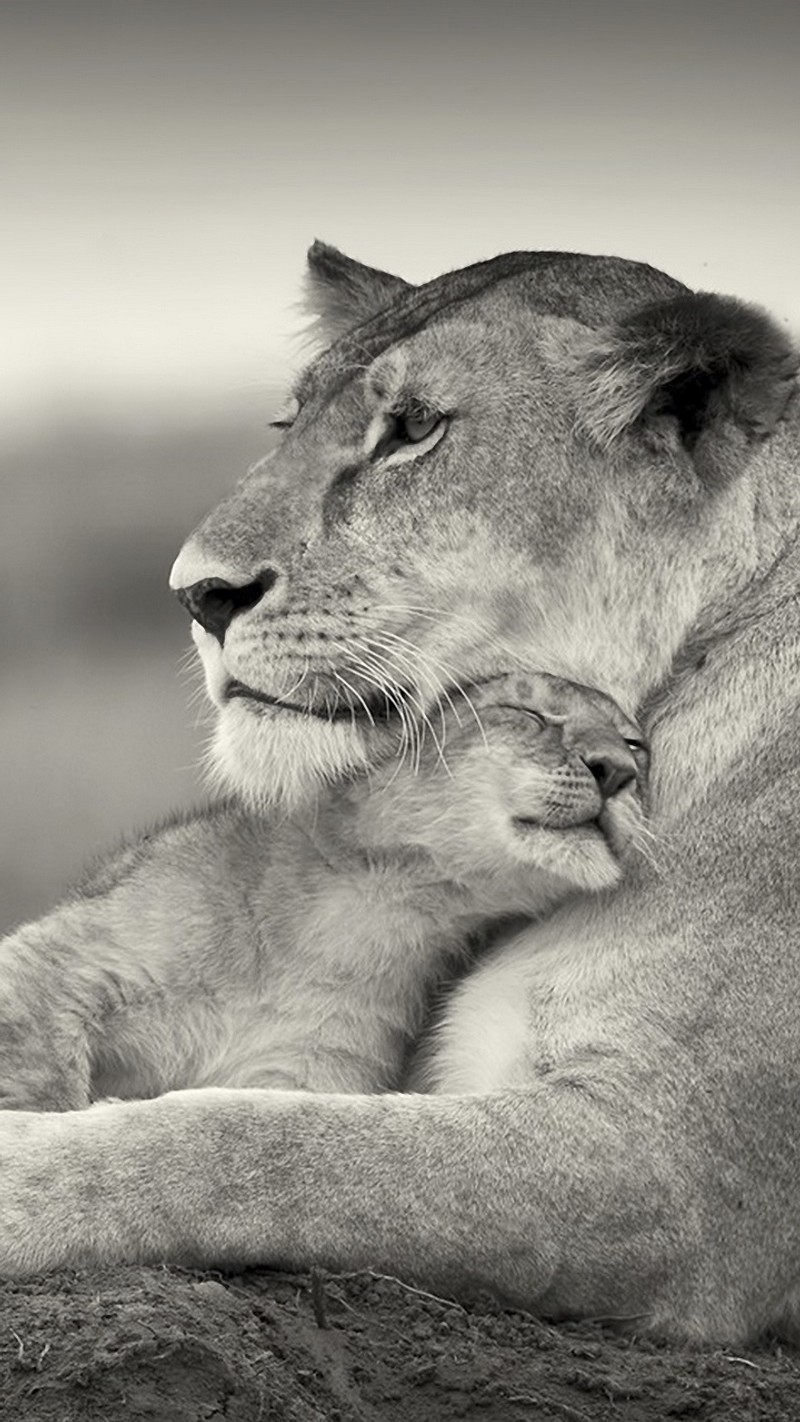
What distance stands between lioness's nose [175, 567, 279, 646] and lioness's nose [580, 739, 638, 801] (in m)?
0.71

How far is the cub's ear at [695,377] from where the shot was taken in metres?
5.04

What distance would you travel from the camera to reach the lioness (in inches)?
172

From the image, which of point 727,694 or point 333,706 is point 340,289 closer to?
point 333,706

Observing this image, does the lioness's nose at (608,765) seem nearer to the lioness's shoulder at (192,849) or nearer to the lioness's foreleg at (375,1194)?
the lioness's foreleg at (375,1194)

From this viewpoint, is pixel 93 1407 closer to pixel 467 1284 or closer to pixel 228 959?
pixel 467 1284

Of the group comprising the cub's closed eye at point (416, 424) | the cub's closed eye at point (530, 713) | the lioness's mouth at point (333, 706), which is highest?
the cub's closed eye at point (416, 424)

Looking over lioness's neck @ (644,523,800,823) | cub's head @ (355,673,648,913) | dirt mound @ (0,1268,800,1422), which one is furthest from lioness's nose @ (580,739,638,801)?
dirt mound @ (0,1268,800,1422)

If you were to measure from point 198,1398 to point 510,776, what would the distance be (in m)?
1.49

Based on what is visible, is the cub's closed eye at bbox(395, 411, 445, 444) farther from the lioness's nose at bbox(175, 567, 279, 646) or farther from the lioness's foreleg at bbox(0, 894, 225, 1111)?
the lioness's foreleg at bbox(0, 894, 225, 1111)

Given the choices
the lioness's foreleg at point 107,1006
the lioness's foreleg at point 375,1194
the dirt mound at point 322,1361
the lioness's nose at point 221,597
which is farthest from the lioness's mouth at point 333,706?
the dirt mound at point 322,1361

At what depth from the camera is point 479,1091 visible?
15.5 feet

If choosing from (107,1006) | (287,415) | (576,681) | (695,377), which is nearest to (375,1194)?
(107,1006)

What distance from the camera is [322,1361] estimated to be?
4.12 meters

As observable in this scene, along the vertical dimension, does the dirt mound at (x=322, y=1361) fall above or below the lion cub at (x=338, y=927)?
below
